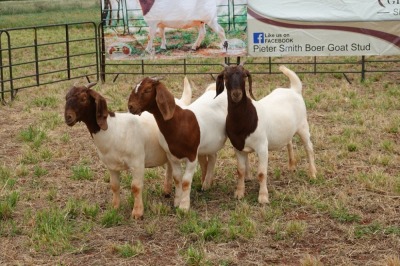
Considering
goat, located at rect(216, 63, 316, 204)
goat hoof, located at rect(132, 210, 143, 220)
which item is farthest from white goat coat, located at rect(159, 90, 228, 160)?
goat hoof, located at rect(132, 210, 143, 220)

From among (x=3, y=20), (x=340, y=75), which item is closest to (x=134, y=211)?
(x=340, y=75)

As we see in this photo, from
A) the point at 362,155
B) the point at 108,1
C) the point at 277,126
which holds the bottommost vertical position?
the point at 362,155

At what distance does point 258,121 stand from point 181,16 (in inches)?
292

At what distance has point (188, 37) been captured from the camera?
1314 centimetres

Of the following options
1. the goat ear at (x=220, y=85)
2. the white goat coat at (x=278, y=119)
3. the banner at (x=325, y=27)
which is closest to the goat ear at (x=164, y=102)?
the goat ear at (x=220, y=85)

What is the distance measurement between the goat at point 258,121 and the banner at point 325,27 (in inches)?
237

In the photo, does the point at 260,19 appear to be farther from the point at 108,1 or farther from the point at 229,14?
the point at 108,1

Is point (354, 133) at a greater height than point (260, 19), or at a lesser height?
lesser

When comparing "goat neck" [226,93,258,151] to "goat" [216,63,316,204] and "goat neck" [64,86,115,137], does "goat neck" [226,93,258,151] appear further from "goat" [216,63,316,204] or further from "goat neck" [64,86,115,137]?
"goat neck" [64,86,115,137]

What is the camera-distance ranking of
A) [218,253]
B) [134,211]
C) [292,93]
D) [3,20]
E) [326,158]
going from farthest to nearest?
[3,20]
[326,158]
[292,93]
[134,211]
[218,253]

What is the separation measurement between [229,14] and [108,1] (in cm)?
258

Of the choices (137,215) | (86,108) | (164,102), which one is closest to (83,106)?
(86,108)

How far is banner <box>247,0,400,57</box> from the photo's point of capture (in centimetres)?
1239

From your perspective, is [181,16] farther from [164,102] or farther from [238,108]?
[164,102]
